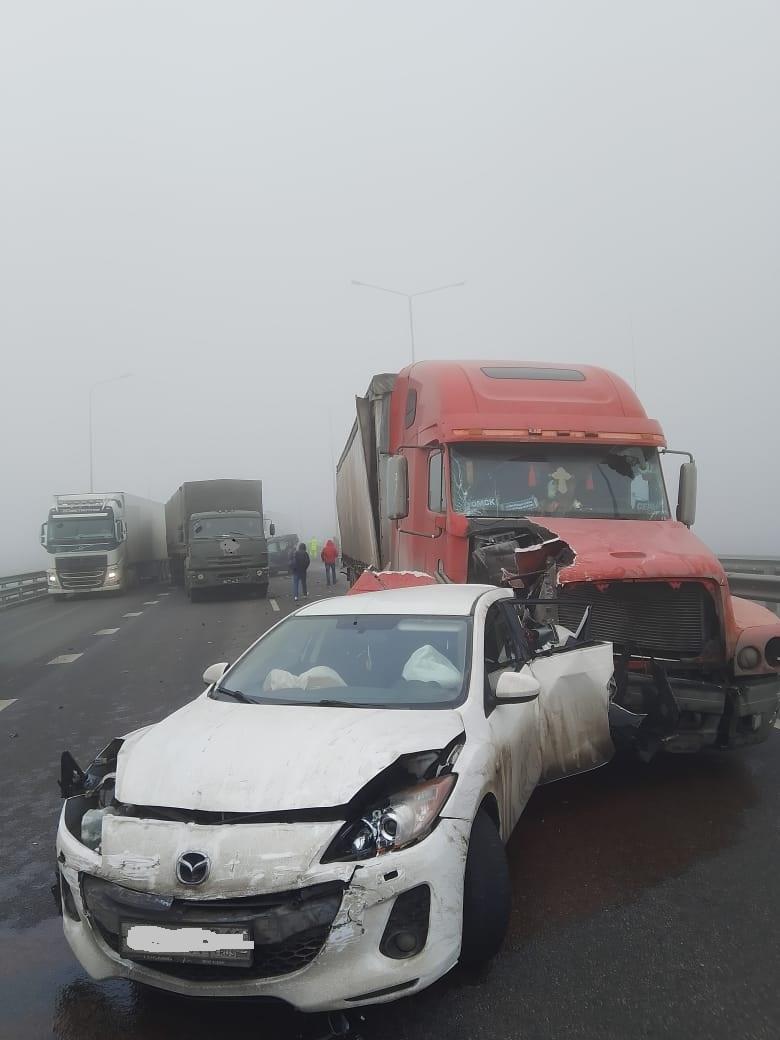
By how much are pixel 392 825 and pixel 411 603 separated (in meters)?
2.03

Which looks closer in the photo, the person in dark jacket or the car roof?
the car roof

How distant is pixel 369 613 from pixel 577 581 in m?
1.92

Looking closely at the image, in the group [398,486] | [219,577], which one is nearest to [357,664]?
[398,486]

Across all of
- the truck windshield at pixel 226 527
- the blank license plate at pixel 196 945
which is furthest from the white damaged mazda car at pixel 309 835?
the truck windshield at pixel 226 527

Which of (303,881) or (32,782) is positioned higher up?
(303,881)

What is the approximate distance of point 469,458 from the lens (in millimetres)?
8516

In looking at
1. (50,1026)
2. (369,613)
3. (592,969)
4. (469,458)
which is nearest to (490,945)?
(592,969)

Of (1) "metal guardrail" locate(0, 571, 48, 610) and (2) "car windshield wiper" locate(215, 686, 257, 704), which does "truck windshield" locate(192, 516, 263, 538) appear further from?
(2) "car windshield wiper" locate(215, 686, 257, 704)

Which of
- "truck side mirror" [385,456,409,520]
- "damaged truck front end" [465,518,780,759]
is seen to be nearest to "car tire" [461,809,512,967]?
"damaged truck front end" [465,518,780,759]

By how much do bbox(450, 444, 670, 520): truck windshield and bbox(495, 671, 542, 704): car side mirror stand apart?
397cm

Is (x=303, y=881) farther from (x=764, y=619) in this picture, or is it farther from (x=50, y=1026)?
(x=764, y=619)

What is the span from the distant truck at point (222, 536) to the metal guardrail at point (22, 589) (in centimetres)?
552

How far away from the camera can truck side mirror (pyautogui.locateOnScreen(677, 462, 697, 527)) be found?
28.8 feet

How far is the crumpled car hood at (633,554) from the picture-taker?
20.9ft
